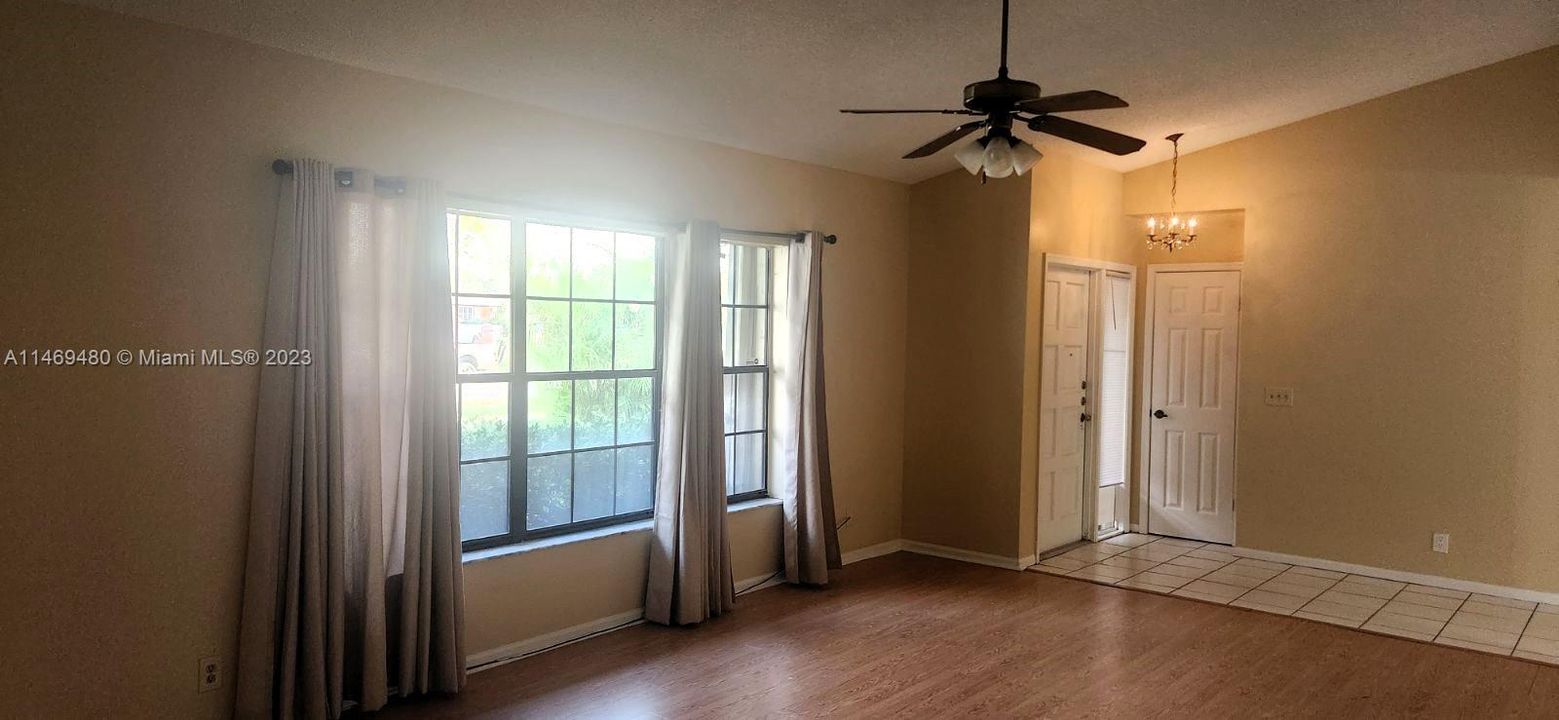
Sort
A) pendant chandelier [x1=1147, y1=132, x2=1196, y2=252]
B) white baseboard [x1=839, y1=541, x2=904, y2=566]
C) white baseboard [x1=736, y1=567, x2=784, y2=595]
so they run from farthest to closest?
1. pendant chandelier [x1=1147, y1=132, x2=1196, y2=252]
2. white baseboard [x1=839, y1=541, x2=904, y2=566]
3. white baseboard [x1=736, y1=567, x2=784, y2=595]

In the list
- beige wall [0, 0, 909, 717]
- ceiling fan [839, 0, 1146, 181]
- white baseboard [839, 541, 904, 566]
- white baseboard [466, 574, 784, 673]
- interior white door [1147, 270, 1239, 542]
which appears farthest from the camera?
interior white door [1147, 270, 1239, 542]

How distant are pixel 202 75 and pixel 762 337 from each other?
3173mm

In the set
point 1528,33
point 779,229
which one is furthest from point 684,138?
point 1528,33

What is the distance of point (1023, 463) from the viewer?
5973 mm

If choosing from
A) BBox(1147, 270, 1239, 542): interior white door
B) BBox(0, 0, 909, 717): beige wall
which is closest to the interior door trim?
BBox(1147, 270, 1239, 542): interior white door

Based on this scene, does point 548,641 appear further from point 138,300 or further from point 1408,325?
point 1408,325

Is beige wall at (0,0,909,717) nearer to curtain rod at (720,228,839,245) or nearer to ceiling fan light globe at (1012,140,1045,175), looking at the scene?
curtain rod at (720,228,839,245)

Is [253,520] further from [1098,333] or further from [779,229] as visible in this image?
[1098,333]

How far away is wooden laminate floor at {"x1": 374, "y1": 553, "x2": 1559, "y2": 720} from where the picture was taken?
373 cm

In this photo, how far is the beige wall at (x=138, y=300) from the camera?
279cm

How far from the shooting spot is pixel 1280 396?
248 inches

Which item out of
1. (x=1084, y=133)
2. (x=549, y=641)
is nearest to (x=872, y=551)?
(x=549, y=641)

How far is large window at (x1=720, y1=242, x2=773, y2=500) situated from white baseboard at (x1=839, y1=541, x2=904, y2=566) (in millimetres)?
852

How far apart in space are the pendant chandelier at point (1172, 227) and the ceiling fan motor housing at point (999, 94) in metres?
3.89
